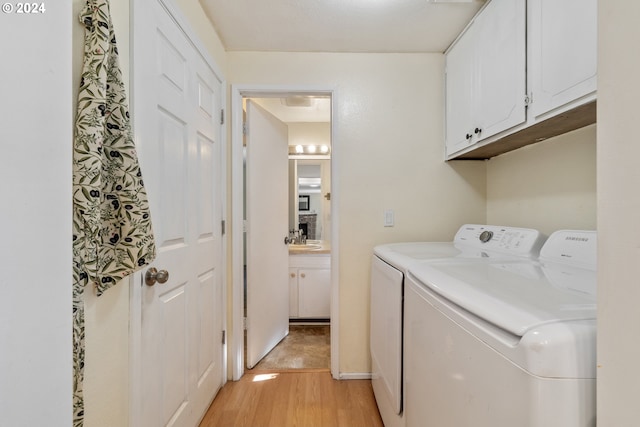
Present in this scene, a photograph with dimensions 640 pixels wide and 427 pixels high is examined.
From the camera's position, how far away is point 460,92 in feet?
5.64

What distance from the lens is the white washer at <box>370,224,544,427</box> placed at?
117 centimetres

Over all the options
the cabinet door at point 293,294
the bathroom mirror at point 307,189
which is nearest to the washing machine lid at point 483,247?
the cabinet door at point 293,294

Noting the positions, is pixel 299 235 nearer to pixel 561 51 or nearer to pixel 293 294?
pixel 293 294

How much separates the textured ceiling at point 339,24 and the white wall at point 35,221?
143 centimetres

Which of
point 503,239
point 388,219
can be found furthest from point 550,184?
point 388,219

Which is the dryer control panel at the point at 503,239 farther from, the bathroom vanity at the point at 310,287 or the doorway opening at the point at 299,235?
the bathroom vanity at the point at 310,287

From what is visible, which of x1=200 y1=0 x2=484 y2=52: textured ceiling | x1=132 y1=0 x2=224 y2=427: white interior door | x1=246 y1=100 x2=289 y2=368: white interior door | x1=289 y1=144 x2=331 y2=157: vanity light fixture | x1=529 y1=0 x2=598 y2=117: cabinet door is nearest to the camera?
x1=529 y1=0 x2=598 y2=117: cabinet door

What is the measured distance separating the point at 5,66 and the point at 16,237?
0.70ft

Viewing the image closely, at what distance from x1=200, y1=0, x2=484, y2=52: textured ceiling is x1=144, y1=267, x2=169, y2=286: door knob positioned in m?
1.41

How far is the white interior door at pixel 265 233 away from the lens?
205cm

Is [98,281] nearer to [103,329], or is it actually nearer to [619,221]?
[103,329]

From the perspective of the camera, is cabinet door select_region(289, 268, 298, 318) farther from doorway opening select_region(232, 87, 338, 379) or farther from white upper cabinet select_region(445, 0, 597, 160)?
white upper cabinet select_region(445, 0, 597, 160)

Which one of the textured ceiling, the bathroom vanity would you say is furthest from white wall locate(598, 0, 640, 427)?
the bathroom vanity

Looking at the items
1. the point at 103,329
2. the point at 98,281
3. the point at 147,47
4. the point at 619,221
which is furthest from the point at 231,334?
the point at 619,221
